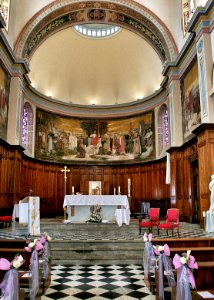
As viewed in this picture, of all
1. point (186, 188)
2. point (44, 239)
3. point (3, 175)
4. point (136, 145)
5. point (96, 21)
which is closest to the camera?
point (44, 239)

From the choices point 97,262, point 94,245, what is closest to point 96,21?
point 94,245

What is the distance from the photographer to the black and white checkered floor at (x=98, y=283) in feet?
17.8

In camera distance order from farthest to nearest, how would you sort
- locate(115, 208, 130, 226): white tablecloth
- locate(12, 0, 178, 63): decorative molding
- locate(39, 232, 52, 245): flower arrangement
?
locate(12, 0, 178, 63): decorative molding, locate(115, 208, 130, 226): white tablecloth, locate(39, 232, 52, 245): flower arrangement

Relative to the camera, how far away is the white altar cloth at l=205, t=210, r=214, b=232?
10.3 m

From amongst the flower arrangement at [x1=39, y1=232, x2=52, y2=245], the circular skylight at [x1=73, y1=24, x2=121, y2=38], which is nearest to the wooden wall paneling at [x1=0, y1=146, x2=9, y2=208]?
the flower arrangement at [x1=39, y1=232, x2=52, y2=245]

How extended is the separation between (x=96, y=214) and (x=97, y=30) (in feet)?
45.5

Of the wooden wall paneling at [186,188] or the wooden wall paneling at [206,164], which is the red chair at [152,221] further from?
the wooden wall paneling at [186,188]

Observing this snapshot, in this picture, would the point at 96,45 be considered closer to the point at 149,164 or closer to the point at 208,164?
the point at 149,164

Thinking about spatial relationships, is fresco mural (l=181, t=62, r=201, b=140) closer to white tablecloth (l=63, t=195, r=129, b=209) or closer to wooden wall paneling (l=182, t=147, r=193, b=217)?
wooden wall paneling (l=182, t=147, r=193, b=217)

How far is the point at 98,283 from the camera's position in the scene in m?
6.24

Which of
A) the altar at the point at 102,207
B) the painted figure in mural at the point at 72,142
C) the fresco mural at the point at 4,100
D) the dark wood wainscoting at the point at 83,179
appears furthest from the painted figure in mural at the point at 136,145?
the fresco mural at the point at 4,100

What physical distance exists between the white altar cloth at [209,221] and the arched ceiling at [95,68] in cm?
1226

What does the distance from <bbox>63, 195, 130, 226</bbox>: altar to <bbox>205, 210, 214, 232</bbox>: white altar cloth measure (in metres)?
3.62

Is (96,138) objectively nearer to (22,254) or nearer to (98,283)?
(22,254)
